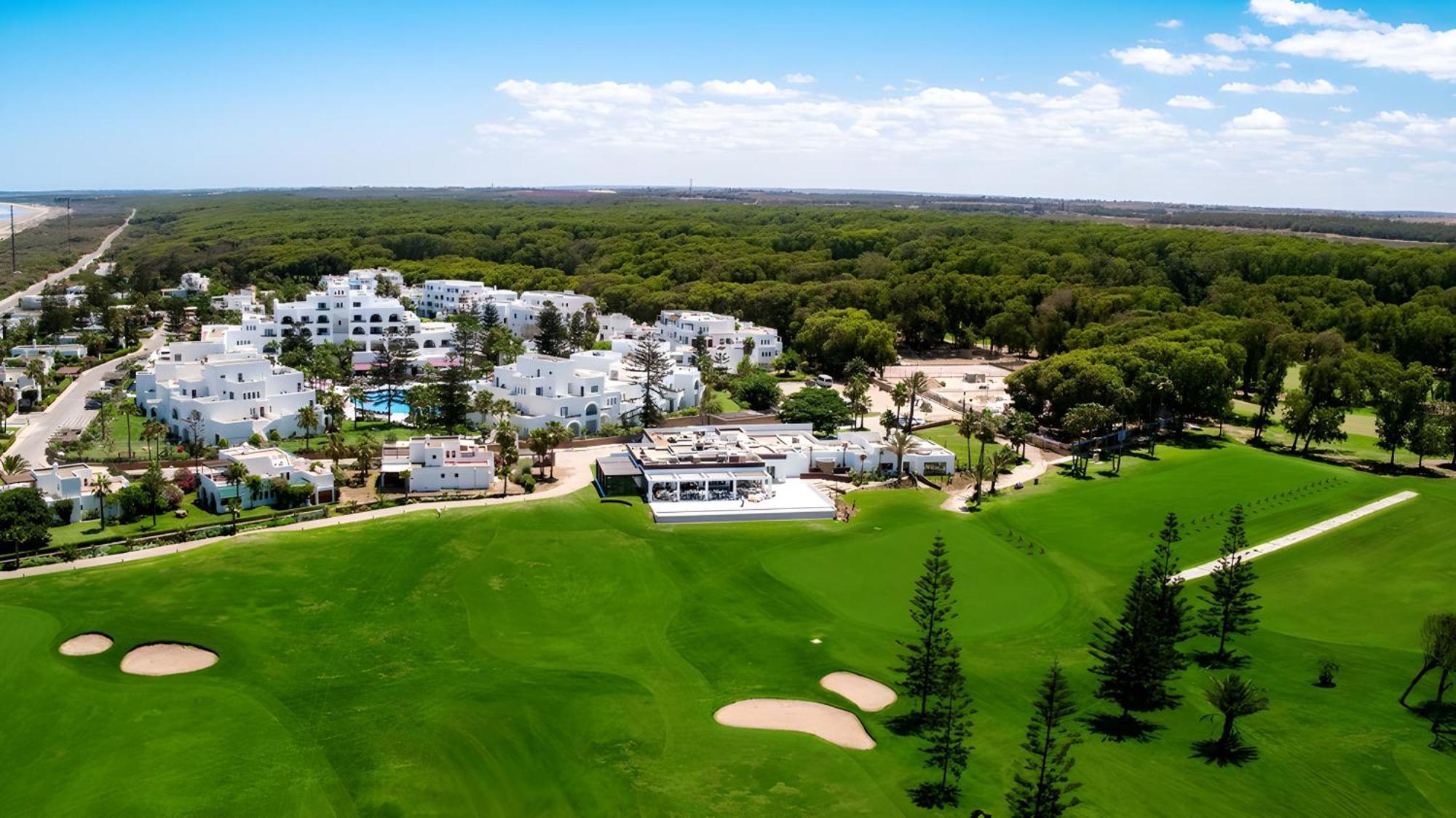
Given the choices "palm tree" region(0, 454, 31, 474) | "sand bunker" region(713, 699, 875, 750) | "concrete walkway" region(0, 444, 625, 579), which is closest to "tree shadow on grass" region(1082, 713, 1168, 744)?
"sand bunker" region(713, 699, 875, 750)

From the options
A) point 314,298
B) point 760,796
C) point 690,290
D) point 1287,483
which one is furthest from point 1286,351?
point 314,298

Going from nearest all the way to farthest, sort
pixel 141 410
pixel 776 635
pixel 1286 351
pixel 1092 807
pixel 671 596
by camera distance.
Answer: pixel 1092 807, pixel 776 635, pixel 671 596, pixel 141 410, pixel 1286 351

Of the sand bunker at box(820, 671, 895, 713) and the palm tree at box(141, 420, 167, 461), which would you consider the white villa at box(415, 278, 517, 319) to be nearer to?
the palm tree at box(141, 420, 167, 461)

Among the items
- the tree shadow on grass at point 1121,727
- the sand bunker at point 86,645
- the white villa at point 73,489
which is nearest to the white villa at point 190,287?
the white villa at point 73,489

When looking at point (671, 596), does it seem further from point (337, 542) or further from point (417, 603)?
point (337, 542)

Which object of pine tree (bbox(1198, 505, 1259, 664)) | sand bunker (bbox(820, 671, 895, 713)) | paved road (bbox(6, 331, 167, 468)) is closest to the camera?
sand bunker (bbox(820, 671, 895, 713))

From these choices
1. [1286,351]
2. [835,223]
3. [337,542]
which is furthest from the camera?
[835,223]

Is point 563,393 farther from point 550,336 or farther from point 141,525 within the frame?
point 141,525
